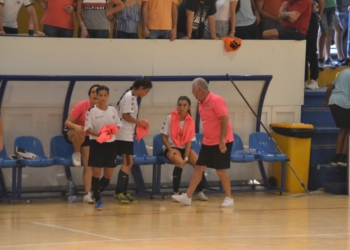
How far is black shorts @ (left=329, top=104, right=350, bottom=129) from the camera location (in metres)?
12.9

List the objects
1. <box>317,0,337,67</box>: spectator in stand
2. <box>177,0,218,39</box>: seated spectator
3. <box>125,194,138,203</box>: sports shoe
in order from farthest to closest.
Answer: <box>317,0,337,67</box>: spectator in stand
<box>177,0,218,39</box>: seated spectator
<box>125,194,138,203</box>: sports shoe

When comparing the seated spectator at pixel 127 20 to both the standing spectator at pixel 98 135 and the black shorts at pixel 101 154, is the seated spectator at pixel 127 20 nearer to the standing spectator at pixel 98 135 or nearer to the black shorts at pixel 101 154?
the standing spectator at pixel 98 135

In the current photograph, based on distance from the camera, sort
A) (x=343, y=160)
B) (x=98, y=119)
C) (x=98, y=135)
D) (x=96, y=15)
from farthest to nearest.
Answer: (x=343, y=160) → (x=96, y=15) → (x=98, y=119) → (x=98, y=135)

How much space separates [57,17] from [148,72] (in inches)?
62.1

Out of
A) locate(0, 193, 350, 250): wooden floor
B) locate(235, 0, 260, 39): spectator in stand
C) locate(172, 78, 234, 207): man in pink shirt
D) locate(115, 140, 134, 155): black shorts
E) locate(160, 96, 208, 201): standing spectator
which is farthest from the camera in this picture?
locate(235, 0, 260, 39): spectator in stand

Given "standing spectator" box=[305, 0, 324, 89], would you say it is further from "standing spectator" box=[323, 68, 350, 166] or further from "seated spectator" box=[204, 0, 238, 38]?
"seated spectator" box=[204, 0, 238, 38]

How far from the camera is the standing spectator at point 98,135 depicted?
10758mm

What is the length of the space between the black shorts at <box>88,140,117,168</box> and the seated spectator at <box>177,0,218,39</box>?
9.34 feet

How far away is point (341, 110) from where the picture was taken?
508 inches

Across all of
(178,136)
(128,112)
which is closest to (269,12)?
(178,136)

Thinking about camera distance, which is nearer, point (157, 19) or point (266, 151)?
point (157, 19)

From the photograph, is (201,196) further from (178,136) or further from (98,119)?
(98,119)

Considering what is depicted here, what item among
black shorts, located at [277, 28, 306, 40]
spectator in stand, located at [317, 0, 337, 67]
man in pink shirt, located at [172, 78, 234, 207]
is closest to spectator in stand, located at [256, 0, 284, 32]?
black shorts, located at [277, 28, 306, 40]

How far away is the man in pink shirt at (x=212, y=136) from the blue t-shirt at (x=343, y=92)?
255cm
